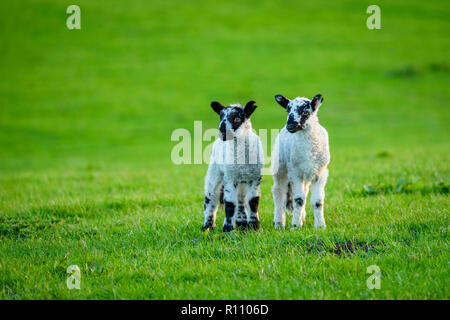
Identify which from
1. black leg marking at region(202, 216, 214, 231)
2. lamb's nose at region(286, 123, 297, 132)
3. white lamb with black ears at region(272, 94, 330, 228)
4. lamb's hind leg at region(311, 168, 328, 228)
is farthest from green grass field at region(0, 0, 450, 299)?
lamb's nose at region(286, 123, 297, 132)

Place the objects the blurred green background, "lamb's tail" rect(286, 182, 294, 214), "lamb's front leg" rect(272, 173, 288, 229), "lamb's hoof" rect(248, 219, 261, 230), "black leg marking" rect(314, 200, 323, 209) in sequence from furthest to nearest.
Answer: the blurred green background, "lamb's tail" rect(286, 182, 294, 214), "lamb's front leg" rect(272, 173, 288, 229), "lamb's hoof" rect(248, 219, 261, 230), "black leg marking" rect(314, 200, 323, 209)

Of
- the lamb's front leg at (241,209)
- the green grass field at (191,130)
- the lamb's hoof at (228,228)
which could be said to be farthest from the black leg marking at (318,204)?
the lamb's hoof at (228,228)

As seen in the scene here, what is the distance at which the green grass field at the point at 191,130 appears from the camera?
648cm

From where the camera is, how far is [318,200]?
8133mm

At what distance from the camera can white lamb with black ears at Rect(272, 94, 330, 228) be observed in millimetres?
7852

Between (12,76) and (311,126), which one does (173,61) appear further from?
(311,126)

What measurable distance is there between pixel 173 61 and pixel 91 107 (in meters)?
10.9

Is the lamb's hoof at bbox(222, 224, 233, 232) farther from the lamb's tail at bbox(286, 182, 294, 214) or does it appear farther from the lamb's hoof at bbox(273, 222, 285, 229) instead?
the lamb's tail at bbox(286, 182, 294, 214)

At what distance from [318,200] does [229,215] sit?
1.54m

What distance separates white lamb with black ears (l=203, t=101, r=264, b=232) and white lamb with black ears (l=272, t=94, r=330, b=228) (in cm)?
47

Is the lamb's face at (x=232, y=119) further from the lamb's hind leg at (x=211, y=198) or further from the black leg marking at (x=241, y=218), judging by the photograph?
the black leg marking at (x=241, y=218)

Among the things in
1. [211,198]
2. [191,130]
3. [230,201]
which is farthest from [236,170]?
[191,130]

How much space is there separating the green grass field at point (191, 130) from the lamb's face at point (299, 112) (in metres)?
1.70

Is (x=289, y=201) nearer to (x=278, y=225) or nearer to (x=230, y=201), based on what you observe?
(x=278, y=225)
